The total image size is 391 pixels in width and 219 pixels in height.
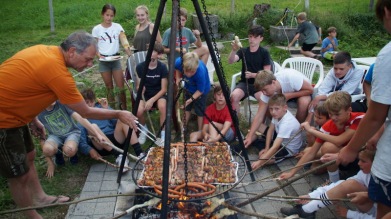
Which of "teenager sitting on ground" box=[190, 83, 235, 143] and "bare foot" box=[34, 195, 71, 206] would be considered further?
"teenager sitting on ground" box=[190, 83, 235, 143]

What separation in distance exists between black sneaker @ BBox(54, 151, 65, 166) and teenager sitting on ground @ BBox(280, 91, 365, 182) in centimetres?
255

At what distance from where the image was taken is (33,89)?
2.78 m

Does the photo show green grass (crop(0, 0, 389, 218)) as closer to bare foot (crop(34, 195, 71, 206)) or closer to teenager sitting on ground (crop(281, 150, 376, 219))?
bare foot (crop(34, 195, 71, 206))

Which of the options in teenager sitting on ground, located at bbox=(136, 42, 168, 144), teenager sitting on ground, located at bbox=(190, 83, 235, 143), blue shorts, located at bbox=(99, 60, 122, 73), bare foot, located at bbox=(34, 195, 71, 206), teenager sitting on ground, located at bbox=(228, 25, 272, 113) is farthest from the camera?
blue shorts, located at bbox=(99, 60, 122, 73)

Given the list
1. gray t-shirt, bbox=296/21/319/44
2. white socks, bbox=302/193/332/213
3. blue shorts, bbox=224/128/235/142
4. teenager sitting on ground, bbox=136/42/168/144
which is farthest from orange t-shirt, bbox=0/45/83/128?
gray t-shirt, bbox=296/21/319/44

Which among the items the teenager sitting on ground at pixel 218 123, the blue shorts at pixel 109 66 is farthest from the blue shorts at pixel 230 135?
the blue shorts at pixel 109 66

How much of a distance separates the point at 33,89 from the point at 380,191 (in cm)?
253

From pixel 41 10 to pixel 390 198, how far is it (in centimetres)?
1535

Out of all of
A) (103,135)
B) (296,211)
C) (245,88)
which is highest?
(245,88)

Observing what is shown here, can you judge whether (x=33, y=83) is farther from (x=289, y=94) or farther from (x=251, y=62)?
(x=251, y=62)

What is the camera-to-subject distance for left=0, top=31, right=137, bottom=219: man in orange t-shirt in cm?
271

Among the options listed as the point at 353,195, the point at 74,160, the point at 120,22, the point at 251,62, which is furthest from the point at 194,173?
the point at 120,22

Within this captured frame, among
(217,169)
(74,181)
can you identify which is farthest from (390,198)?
(74,181)

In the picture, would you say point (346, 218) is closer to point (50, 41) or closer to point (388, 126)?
point (388, 126)
